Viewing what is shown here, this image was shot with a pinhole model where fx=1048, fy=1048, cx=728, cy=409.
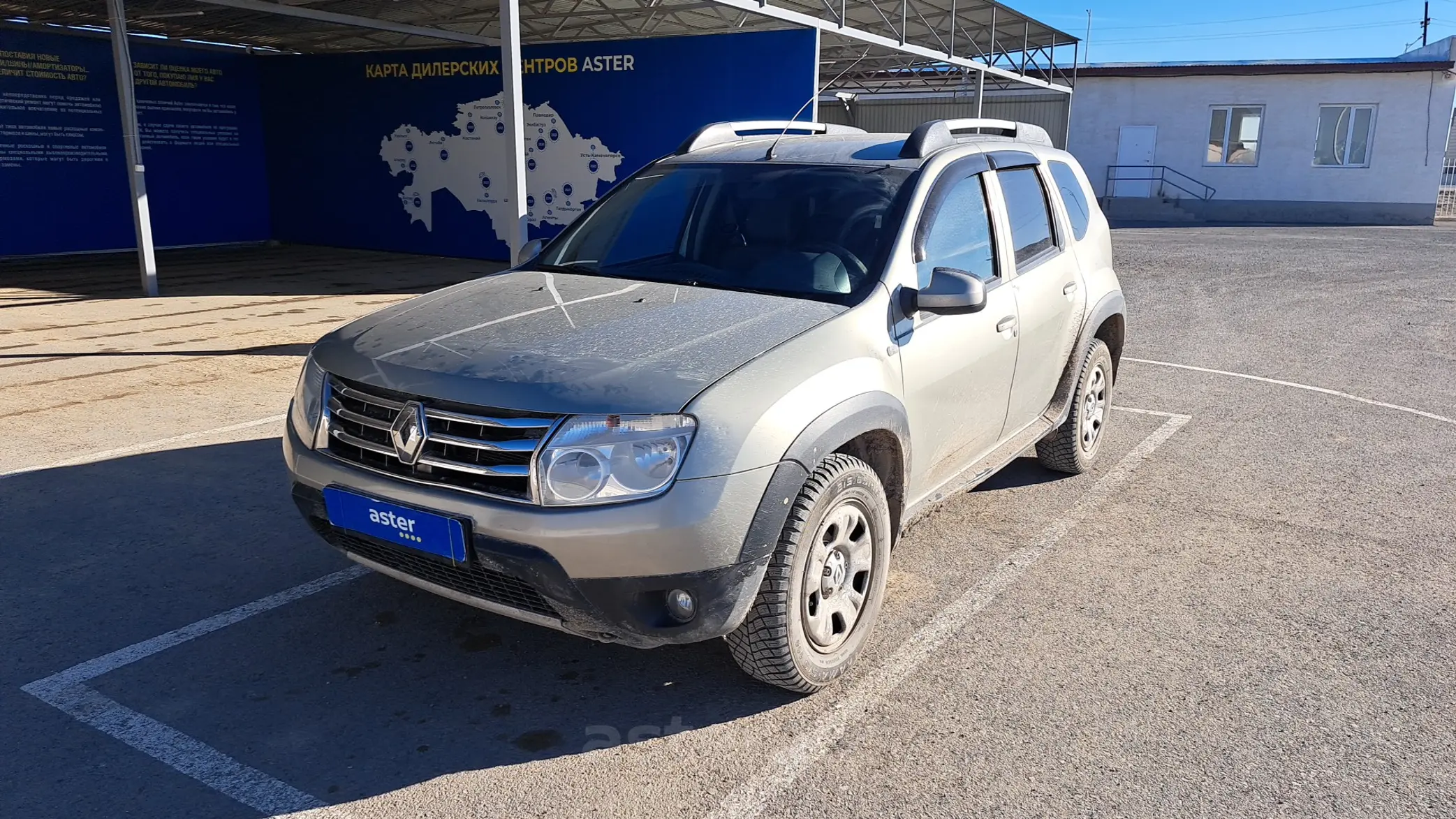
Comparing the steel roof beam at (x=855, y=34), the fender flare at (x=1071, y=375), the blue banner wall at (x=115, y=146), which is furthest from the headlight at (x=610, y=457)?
the blue banner wall at (x=115, y=146)

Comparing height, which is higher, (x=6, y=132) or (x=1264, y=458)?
(x=6, y=132)

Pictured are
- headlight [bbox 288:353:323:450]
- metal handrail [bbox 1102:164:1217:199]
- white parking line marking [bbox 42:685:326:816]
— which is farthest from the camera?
metal handrail [bbox 1102:164:1217:199]

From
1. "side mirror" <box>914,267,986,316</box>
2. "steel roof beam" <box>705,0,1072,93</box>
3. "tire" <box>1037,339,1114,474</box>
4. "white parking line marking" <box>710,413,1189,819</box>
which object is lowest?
"white parking line marking" <box>710,413,1189,819</box>

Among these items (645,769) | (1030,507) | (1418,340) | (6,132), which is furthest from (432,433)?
(6,132)

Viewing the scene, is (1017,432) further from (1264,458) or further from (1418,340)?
(1418,340)

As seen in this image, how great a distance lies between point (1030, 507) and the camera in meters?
5.19

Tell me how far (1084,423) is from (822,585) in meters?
2.81

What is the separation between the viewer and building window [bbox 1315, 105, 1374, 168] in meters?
29.0

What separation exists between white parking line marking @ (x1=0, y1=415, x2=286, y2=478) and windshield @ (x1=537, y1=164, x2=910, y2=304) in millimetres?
3035

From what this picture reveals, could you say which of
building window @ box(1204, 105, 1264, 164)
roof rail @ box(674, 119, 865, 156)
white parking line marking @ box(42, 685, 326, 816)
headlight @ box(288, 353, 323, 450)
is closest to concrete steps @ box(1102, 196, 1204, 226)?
building window @ box(1204, 105, 1264, 164)

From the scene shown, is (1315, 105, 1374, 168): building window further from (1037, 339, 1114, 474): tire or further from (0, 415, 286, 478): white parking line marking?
(0, 415, 286, 478): white parking line marking

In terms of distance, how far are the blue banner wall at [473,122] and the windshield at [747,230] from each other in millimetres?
8914

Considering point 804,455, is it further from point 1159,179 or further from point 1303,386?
point 1159,179

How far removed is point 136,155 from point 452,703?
10.7m
